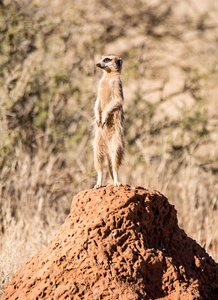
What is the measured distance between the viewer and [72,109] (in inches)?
301

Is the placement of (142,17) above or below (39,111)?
above

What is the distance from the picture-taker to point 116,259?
2.66 meters

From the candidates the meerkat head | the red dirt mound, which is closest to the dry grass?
the red dirt mound

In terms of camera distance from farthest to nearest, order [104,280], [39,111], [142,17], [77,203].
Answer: [142,17]
[39,111]
[77,203]
[104,280]

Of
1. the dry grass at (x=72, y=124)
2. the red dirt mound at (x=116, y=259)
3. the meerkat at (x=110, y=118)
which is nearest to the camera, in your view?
the red dirt mound at (x=116, y=259)

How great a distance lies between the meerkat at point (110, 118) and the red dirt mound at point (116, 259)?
0.94 feet

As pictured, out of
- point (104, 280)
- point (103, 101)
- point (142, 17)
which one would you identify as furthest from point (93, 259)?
point (142, 17)

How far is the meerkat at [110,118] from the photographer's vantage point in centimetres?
306

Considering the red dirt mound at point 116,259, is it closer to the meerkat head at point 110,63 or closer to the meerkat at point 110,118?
the meerkat at point 110,118

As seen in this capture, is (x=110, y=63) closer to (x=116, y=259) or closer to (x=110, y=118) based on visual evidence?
(x=110, y=118)

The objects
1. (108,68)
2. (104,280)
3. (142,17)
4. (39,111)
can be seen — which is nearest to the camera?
(104,280)

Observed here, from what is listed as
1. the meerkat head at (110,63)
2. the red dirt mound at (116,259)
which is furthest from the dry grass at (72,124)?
the meerkat head at (110,63)

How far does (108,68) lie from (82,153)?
14.6ft

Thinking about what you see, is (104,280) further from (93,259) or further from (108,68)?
(108,68)
